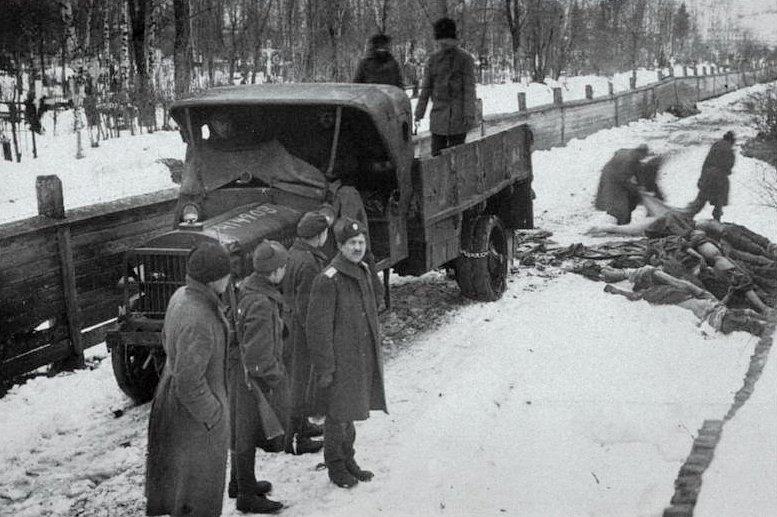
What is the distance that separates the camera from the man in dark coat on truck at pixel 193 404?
4055mm

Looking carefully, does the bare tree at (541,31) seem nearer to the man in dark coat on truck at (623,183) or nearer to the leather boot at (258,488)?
the man in dark coat on truck at (623,183)

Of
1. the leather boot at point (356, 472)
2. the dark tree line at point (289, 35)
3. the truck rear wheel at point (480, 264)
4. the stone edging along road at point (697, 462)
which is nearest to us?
the stone edging along road at point (697, 462)

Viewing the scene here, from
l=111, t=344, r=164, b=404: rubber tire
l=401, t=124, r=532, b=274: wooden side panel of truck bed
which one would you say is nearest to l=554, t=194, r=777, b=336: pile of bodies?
l=401, t=124, r=532, b=274: wooden side panel of truck bed

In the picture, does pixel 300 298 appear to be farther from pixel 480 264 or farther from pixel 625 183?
pixel 625 183

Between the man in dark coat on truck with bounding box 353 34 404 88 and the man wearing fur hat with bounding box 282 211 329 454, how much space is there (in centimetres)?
470

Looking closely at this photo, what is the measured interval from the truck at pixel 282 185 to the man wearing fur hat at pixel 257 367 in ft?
5.23

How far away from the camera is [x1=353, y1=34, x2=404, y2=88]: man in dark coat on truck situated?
10.1 meters

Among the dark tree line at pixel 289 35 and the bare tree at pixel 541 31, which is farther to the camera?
the bare tree at pixel 541 31

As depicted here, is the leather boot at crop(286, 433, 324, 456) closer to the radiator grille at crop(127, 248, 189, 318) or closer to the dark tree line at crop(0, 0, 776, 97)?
the radiator grille at crop(127, 248, 189, 318)

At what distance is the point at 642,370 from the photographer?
7.41 metres

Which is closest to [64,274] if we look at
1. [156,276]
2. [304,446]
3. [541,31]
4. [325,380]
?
[156,276]

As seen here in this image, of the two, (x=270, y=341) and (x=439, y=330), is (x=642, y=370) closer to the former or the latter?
(x=439, y=330)

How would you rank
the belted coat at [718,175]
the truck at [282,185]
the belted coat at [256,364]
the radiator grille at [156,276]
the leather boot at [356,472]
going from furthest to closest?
the belted coat at [718,175] → the truck at [282,185] → the radiator grille at [156,276] → the leather boot at [356,472] → the belted coat at [256,364]

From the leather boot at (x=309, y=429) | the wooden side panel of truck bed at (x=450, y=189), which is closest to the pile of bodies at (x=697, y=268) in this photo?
the wooden side panel of truck bed at (x=450, y=189)
